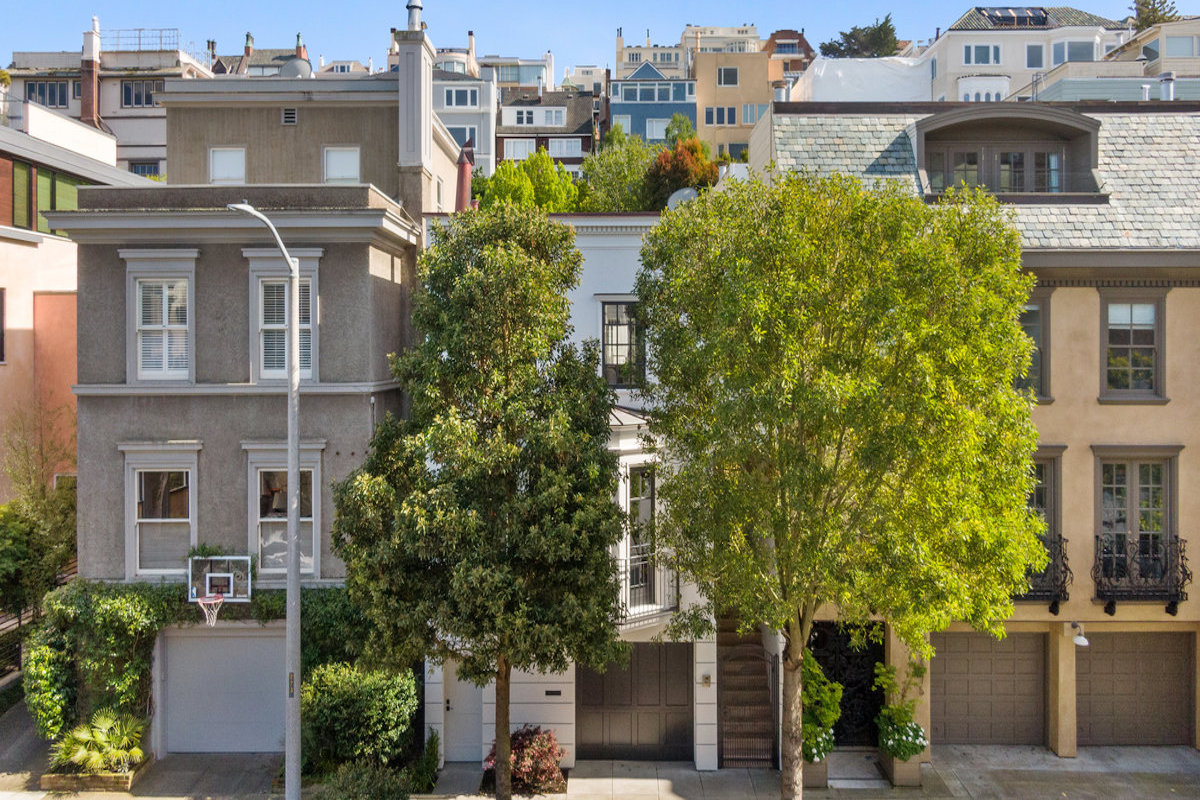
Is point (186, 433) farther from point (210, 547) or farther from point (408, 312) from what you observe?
point (408, 312)

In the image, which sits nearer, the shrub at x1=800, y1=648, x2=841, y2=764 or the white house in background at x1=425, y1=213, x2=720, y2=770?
the shrub at x1=800, y1=648, x2=841, y2=764

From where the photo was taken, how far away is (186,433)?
17156 millimetres

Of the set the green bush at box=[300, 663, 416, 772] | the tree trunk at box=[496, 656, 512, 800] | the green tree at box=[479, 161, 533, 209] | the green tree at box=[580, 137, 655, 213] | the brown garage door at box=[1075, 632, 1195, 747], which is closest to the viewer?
the tree trunk at box=[496, 656, 512, 800]

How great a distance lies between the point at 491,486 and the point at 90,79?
47.0 meters

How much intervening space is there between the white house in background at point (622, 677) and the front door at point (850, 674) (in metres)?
2.07

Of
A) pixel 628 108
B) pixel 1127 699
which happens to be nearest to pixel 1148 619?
pixel 1127 699

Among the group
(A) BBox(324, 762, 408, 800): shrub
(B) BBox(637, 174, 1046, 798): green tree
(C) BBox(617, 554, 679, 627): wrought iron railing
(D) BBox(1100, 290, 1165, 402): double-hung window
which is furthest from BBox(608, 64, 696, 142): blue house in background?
(A) BBox(324, 762, 408, 800): shrub

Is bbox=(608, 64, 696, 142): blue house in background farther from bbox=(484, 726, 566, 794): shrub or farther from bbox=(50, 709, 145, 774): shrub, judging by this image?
bbox=(50, 709, 145, 774): shrub

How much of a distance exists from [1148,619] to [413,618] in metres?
13.0

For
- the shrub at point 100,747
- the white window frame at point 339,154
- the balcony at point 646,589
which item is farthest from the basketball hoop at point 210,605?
the white window frame at point 339,154

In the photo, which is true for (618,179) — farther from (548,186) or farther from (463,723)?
(463,723)

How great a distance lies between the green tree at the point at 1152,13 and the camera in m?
68.4

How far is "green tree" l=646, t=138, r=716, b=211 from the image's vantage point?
38500 mm

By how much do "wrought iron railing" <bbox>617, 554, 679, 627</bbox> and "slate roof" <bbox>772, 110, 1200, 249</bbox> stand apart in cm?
753
